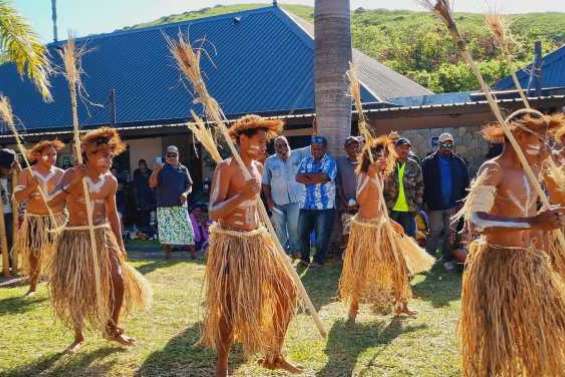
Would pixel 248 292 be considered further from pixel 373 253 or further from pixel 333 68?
pixel 333 68

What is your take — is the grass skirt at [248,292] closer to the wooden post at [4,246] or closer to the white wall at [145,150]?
the wooden post at [4,246]

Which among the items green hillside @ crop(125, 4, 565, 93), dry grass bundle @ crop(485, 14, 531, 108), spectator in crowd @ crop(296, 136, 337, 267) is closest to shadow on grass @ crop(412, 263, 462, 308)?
spectator in crowd @ crop(296, 136, 337, 267)

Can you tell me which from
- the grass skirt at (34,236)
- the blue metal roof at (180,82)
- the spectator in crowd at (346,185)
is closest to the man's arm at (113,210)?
the grass skirt at (34,236)

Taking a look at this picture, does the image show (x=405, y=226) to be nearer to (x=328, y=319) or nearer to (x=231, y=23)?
(x=328, y=319)

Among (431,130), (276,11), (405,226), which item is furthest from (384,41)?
(405,226)

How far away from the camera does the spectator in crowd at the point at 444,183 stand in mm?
8305

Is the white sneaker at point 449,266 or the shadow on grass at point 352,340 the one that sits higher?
the white sneaker at point 449,266

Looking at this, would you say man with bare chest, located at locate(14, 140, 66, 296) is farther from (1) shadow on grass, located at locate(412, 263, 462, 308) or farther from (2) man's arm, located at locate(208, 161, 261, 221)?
(1) shadow on grass, located at locate(412, 263, 462, 308)

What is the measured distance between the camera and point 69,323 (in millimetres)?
5039

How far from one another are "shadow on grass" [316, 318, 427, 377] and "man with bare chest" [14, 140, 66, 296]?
353cm

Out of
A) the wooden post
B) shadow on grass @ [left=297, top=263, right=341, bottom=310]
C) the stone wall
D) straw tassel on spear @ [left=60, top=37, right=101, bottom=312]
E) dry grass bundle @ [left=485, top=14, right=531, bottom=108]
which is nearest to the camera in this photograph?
dry grass bundle @ [left=485, top=14, right=531, bottom=108]

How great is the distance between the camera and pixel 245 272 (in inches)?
164

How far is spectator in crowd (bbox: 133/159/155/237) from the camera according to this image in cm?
1249

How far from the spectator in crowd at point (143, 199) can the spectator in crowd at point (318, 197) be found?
4.83 metres
